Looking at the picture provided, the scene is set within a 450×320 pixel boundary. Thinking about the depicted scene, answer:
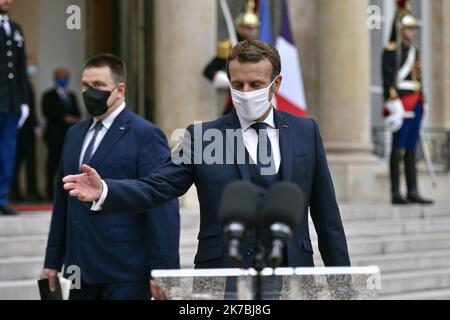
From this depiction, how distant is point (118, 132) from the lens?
490 centimetres

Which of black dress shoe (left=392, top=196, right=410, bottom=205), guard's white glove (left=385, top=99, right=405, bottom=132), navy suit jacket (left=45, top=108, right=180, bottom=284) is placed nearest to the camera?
navy suit jacket (left=45, top=108, right=180, bottom=284)

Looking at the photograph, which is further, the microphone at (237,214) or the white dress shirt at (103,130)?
the white dress shirt at (103,130)

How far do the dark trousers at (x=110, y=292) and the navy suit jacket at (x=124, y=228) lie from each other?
0.03m

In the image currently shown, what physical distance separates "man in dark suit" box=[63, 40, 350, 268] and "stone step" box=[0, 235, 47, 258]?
174 inches

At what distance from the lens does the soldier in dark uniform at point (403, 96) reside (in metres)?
11.2

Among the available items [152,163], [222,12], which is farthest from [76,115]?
[152,163]

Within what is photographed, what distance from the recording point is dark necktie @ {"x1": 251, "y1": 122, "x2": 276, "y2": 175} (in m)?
3.57

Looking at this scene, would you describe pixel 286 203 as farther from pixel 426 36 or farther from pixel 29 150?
pixel 426 36

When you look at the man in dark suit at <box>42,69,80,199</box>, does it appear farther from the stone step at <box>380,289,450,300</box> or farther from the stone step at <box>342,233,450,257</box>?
the stone step at <box>380,289,450,300</box>

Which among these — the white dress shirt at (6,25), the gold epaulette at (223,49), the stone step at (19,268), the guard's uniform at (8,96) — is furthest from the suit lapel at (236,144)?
the gold epaulette at (223,49)

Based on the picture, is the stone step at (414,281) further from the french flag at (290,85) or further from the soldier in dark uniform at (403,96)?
the french flag at (290,85)

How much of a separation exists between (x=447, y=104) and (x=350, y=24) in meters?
3.00

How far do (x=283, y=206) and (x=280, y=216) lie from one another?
3 centimetres

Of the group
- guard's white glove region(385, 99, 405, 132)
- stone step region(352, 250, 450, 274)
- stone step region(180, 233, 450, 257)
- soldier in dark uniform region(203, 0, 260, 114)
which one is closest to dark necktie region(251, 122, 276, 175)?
stone step region(180, 233, 450, 257)
